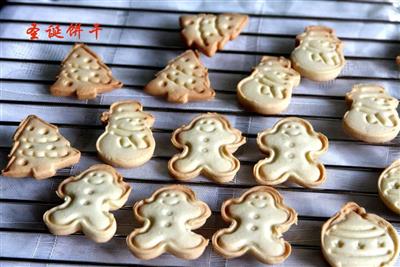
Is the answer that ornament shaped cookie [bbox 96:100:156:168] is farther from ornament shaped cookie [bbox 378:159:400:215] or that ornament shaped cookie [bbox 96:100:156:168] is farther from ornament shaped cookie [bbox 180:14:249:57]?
ornament shaped cookie [bbox 378:159:400:215]

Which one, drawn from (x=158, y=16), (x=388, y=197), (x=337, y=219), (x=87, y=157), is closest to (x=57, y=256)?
(x=87, y=157)

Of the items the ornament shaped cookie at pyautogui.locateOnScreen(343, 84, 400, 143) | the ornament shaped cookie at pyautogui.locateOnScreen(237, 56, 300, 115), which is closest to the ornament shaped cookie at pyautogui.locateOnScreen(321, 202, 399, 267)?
the ornament shaped cookie at pyautogui.locateOnScreen(343, 84, 400, 143)

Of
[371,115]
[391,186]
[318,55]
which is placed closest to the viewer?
[391,186]

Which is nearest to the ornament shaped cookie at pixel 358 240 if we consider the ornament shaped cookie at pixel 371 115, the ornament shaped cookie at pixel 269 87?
the ornament shaped cookie at pixel 371 115

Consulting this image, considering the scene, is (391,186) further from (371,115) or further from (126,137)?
(126,137)

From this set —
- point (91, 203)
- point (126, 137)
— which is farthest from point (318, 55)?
point (91, 203)

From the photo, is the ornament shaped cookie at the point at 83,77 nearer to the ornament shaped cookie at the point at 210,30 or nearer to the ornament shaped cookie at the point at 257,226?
the ornament shaped cookie at the point at 210,30

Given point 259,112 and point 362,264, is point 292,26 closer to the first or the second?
point 259,112
